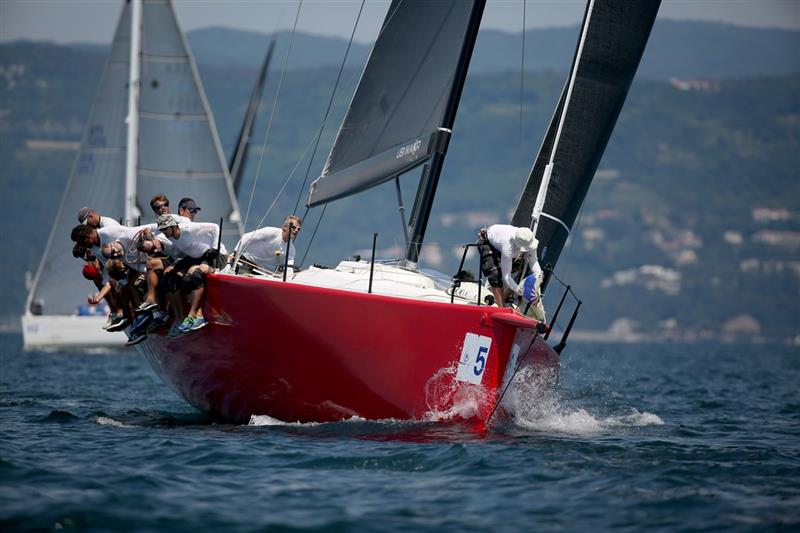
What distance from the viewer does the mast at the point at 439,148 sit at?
34.2 feet

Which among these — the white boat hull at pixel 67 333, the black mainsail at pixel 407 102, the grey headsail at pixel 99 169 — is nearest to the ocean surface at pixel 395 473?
the black mainsail at pixel 407 102

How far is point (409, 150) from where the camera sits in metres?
10.5

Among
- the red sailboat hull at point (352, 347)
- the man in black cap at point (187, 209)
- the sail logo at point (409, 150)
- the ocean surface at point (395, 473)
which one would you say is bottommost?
the ocean surface at point (395, 473)

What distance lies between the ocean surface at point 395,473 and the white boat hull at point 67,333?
16.3 metres

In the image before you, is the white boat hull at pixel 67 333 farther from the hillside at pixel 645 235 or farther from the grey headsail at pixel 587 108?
the hillside at pixel 645 235

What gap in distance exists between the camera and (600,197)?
18588 centimetres

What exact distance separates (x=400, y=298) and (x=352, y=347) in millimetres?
508

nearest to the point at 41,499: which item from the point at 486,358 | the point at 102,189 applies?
the point at 486,358

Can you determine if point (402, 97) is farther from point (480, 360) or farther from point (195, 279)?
point (480, 360)

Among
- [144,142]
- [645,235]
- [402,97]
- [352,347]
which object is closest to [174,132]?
[144,142]

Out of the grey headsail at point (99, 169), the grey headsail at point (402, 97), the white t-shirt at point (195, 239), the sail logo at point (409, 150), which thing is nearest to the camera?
the white t-shirt at point (195, 239)

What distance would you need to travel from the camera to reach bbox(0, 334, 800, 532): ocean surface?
688 cm

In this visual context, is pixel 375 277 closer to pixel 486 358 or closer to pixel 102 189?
pixel 486 358

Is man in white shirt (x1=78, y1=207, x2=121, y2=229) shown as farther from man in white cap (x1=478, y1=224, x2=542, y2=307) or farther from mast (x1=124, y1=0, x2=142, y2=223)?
mast (x1=124, y1=0, x2=142, y2=223)
